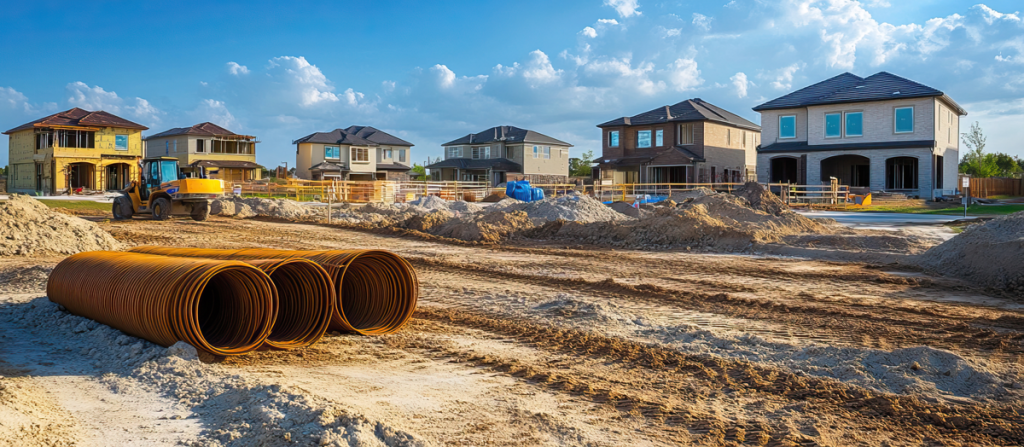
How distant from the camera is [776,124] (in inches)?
1730

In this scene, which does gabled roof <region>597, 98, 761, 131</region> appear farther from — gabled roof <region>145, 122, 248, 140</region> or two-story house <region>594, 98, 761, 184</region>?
gabled roof <region>145, 122, 248, 140</region>

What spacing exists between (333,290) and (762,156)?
40.4 m

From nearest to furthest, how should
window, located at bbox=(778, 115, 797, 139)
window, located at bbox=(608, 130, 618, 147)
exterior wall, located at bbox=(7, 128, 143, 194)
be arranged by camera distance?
window, located at bbox=(778, 115, 797, 139), exterior wall, located at bbox=(7, 128, 143, 194), window, located at bbox=(608, 130, 618, 147)

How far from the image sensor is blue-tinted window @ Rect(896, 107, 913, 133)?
39.4m

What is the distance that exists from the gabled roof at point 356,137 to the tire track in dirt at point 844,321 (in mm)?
57311

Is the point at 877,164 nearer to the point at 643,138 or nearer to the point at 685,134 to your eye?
the point at 685,134

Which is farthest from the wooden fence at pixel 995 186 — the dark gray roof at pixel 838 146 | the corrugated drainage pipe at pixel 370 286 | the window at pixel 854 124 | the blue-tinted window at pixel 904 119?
the corrugated drainage pipe at pixel 370 286

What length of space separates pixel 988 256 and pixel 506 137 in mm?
57835

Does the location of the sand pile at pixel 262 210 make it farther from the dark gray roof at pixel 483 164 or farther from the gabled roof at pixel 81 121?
the dark gray roof at pixel 483 164

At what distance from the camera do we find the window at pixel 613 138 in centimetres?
5397

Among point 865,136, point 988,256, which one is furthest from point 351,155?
point 988,256

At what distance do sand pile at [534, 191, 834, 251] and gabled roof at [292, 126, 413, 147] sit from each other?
4857cm

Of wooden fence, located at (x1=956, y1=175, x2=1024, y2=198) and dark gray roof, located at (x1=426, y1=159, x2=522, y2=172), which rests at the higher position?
dark gray roof, located at (x1=426, y1=159, x2=522, y2=172)

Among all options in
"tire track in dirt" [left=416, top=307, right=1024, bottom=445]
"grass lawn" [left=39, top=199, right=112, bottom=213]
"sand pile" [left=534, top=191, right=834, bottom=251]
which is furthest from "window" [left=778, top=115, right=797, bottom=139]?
"tire track in dirt" [left=416, top=307, right=1024, bottom=445]
